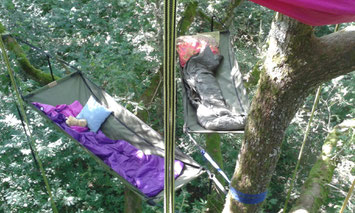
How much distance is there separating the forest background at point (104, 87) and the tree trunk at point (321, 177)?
0.10 metres

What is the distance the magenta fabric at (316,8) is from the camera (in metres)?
0.85

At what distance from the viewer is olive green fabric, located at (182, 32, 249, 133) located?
2446 mm

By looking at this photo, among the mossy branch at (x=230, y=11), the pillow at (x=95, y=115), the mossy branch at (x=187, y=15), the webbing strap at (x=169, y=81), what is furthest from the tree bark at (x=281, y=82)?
the mossy branch at (x=230, y=11)

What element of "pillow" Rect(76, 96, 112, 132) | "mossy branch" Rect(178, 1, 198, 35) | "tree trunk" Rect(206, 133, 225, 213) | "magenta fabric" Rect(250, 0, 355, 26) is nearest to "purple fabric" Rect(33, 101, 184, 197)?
"pillow" Rect(76, 96, 112, 132)

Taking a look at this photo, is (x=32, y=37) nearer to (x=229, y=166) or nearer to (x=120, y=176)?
(x=120, y=176)

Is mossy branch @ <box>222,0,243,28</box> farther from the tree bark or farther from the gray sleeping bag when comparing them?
the tree bark

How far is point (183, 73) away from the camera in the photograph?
3.08 meters

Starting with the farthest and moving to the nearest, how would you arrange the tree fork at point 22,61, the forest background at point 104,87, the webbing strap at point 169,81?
the tree fork at point 22,61
the forest background at point 104,87
the webbing strap at point 169,81

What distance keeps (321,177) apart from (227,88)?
1.13 m

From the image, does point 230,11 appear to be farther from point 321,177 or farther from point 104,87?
point 321,177

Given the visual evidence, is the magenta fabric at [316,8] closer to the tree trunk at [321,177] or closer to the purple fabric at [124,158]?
the purple fabric at [124,158]

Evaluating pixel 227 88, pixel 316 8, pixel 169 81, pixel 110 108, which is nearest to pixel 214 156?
pixel 227 88

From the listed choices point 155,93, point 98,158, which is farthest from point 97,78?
point 98,158

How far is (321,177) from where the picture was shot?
Result: 2713mm
